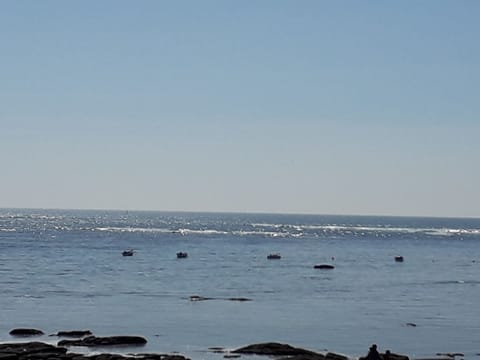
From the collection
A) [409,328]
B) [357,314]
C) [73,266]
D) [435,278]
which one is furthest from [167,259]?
[409,328]

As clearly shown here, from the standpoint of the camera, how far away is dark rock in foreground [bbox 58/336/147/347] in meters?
59.8

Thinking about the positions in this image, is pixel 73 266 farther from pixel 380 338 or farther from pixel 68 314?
pixel 380 338

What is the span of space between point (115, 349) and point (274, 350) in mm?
10101

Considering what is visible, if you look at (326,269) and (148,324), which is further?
(326,269)

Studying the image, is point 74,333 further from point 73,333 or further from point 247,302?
point 247,302

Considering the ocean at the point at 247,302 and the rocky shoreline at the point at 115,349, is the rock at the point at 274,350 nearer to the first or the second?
the rocky shoreline at the point at 115,349

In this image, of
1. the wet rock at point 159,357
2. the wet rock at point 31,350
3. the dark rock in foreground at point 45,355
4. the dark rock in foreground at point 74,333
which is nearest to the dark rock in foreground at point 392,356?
the wet rock at point 159,357

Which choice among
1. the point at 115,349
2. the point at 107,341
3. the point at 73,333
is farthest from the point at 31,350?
the point at 73,333

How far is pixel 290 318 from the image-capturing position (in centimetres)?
7675

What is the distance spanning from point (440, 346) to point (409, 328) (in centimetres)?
846

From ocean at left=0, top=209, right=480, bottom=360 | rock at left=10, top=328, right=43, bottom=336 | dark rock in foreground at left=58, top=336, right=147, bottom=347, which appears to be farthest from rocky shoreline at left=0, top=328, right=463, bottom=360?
ocean at left=0, top=209, right=480, bottom=360

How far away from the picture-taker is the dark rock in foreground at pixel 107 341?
5984cm

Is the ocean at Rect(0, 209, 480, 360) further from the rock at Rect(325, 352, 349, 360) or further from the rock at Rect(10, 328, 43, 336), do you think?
the rock at Rect(325, 352, 349, 360)

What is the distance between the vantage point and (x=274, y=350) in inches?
2269
